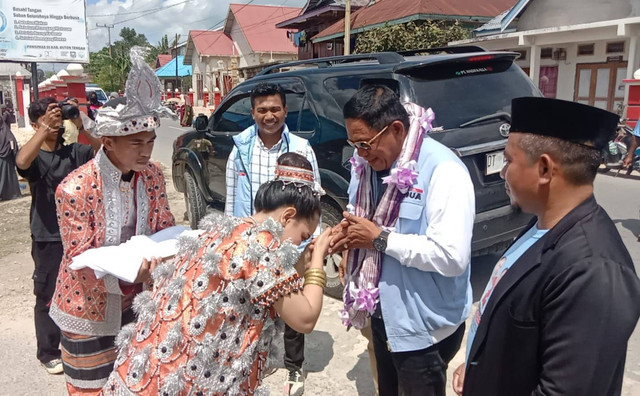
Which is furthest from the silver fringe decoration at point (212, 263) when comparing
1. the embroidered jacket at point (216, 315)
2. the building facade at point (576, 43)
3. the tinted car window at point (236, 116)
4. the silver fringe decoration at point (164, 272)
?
the building facade at point (576, 43)

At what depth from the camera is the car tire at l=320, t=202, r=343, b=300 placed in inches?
171

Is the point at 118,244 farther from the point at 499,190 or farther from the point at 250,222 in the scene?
the point at 499,190

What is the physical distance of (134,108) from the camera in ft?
7.14

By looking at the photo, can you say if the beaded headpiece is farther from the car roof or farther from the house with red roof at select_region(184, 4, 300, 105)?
the house with red roof at select_region(184, 4, 300, 105)

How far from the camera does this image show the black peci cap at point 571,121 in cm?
124

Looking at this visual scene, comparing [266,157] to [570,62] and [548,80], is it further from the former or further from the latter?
[548,80]

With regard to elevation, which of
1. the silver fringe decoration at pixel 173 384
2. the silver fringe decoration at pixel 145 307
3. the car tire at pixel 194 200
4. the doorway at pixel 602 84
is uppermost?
the doorway at pixel 602 84

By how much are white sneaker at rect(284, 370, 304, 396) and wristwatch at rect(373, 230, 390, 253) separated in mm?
1571

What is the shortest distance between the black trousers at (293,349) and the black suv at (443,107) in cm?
126

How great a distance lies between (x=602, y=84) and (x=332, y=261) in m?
13.3

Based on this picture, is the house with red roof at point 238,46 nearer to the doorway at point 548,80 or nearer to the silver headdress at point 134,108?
the doorway at point 548,80

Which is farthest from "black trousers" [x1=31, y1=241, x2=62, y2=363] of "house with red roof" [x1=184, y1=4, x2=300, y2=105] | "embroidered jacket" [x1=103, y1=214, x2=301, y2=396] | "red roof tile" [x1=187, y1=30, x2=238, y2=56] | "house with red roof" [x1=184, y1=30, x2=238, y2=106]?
"red roof tile" [x1=187, y1=30, x2=238, y2=56]

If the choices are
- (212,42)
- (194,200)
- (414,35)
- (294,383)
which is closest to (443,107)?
(294,383)

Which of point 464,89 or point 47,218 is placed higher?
point 464,89
